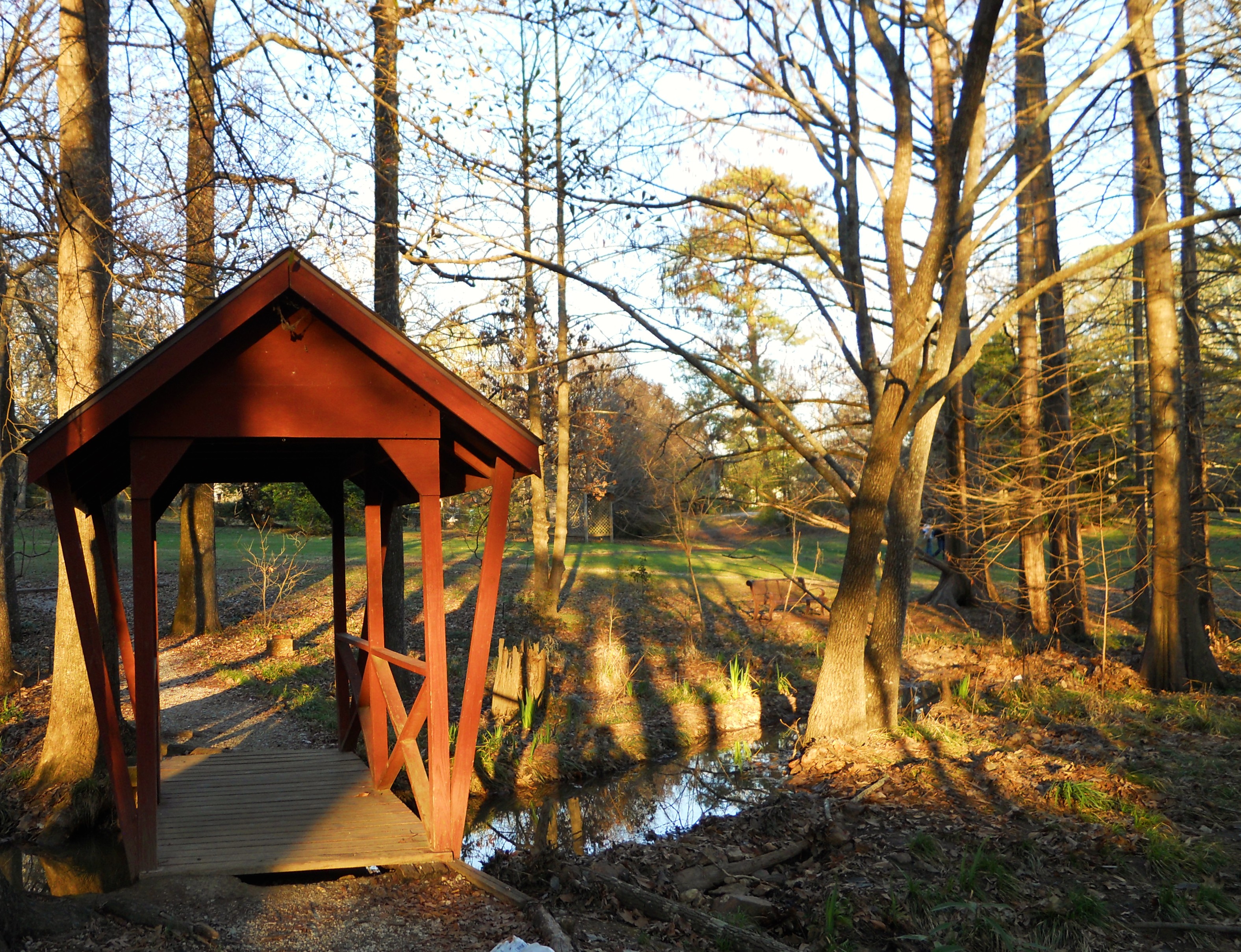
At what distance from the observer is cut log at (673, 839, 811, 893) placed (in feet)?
21.0

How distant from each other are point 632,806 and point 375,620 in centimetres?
346

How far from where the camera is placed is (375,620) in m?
7.71

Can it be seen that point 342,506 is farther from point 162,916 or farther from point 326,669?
point 326,669

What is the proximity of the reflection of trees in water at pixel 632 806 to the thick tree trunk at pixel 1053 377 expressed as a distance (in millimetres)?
6444

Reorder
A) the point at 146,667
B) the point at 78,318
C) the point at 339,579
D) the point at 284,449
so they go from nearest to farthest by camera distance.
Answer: the point at 146,667, the point at 284,449, the point at 78,318, the point at 339,579

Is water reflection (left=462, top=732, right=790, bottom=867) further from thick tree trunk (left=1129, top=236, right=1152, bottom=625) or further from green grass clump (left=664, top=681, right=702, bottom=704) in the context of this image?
thick tree trunk (left=1129, top=236, right=1152, bottom=625)

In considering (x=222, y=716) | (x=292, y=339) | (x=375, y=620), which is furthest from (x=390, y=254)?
(x=222, y=716)

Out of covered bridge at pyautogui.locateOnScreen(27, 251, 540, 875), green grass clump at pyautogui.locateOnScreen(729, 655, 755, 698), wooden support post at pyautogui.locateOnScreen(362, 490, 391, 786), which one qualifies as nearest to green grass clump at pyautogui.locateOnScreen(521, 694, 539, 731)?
green grass clump at pyautogui.locateOnScreen(729, 655, 755, 698)

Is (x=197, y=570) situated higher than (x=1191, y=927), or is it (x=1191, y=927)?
(x=197, y=570)

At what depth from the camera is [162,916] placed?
497 centimetres

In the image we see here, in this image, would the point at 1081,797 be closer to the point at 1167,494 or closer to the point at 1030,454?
the point at 1167,494

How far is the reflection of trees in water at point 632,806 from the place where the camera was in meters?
8.28

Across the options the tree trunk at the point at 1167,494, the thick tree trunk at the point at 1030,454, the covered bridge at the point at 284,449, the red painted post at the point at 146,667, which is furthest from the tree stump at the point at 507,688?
the tree trunk at the point at 1167,494

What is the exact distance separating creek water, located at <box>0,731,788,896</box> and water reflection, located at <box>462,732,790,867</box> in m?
0.01
